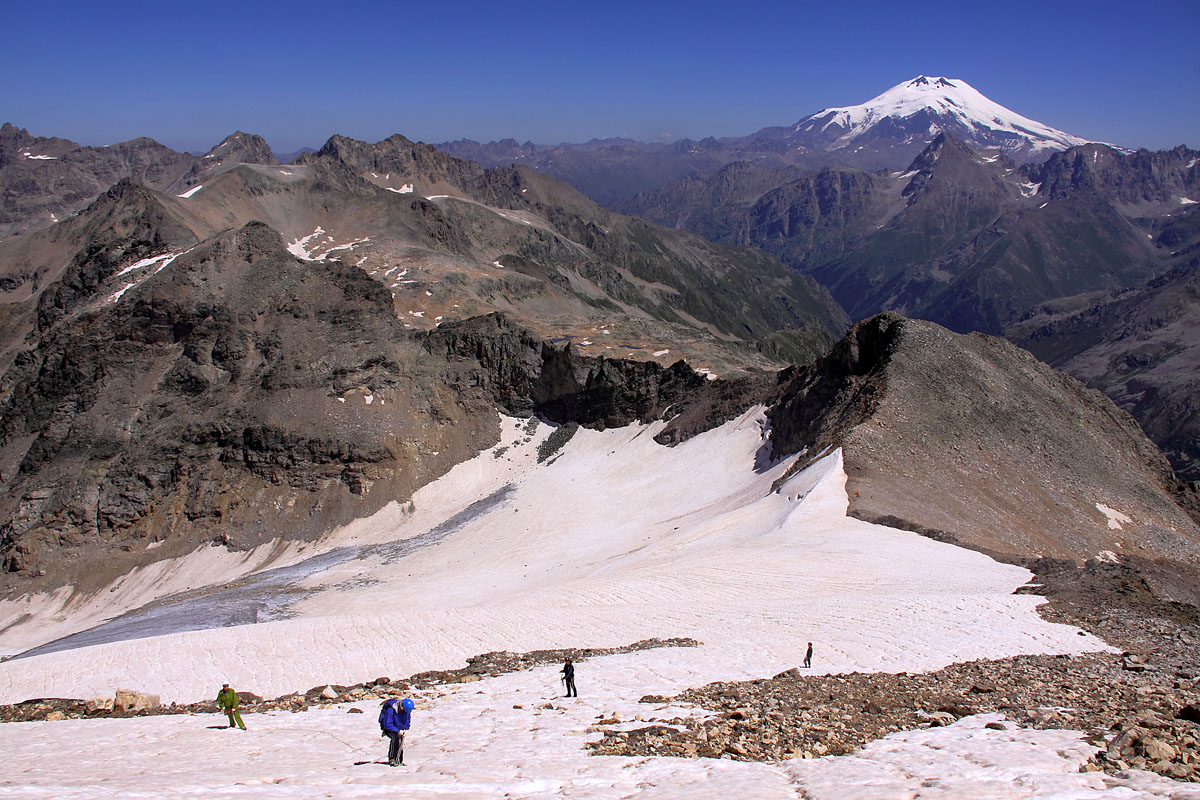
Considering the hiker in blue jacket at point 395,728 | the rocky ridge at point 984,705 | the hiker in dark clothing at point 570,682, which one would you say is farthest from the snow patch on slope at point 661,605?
the hiker in blue jacket at point 395,728

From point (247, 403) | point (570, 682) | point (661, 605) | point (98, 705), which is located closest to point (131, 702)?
point (98, 705)

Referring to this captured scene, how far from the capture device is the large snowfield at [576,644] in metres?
12.6

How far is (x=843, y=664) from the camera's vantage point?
823 inches

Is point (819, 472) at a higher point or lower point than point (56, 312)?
lower

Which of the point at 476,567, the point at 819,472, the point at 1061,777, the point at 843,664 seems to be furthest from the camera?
the point at 476,567

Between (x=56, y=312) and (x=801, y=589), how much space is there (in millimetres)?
106254

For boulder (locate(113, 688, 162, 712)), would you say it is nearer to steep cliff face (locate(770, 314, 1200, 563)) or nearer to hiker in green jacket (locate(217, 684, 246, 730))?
hiker in green jacket (locate(217, 684, 246, 730))

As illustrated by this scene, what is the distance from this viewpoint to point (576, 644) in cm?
2755

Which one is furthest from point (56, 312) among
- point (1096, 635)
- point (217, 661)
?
point (1096, 635)

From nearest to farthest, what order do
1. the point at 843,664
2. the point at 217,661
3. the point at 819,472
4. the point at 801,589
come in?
1. the point at 843,664
2. the point at 217,661
3. the point at 801,589
4. the point at 819,472

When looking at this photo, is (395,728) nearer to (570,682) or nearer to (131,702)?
(570,682)

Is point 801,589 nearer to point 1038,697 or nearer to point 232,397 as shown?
point 1038,697

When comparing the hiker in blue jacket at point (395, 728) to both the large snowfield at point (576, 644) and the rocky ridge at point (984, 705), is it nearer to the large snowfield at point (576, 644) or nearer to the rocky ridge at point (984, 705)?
the large snowfield at point (576, 644)

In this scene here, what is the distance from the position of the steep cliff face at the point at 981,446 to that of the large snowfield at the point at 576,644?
3418 millimetres
